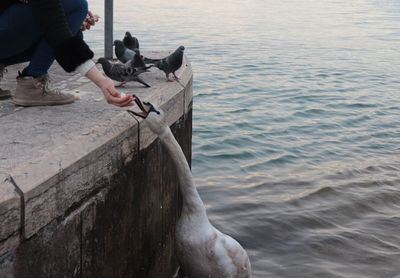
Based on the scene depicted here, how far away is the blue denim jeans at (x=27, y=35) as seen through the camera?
419 centimetres

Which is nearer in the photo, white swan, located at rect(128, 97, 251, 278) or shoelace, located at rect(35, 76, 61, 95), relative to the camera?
white swan, located at rect(128, 97, 251, 278)

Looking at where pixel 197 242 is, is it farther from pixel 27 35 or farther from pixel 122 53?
pixel 122 53

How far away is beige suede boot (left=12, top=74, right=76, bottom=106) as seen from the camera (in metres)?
4.49

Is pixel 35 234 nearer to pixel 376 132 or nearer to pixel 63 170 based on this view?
pixel 63 170

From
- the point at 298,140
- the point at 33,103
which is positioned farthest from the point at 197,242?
the point at 298,140

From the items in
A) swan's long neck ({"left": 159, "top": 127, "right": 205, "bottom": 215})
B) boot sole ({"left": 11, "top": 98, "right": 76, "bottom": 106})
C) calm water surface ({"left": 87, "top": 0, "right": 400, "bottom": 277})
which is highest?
boot sole ({"left": 11, "top": 98, "right": 76, "bottom": 106})

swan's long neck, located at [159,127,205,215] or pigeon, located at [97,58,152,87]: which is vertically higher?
pigeon, located at [97,58,152,87]

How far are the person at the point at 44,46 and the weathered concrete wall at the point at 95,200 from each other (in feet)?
0.56

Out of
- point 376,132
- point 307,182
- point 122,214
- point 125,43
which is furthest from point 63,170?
point 376,132

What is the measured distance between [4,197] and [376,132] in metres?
9.75

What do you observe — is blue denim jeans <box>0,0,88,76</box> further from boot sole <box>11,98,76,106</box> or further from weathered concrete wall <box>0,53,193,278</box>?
weathered concrete wall <box>0,53,193,278</box>

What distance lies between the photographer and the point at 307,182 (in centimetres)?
887

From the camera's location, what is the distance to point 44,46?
14.6 ft

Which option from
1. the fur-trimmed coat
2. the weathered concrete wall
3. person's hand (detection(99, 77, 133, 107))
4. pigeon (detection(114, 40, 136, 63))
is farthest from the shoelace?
pigeon (detection(114, 40, 136, 63))
